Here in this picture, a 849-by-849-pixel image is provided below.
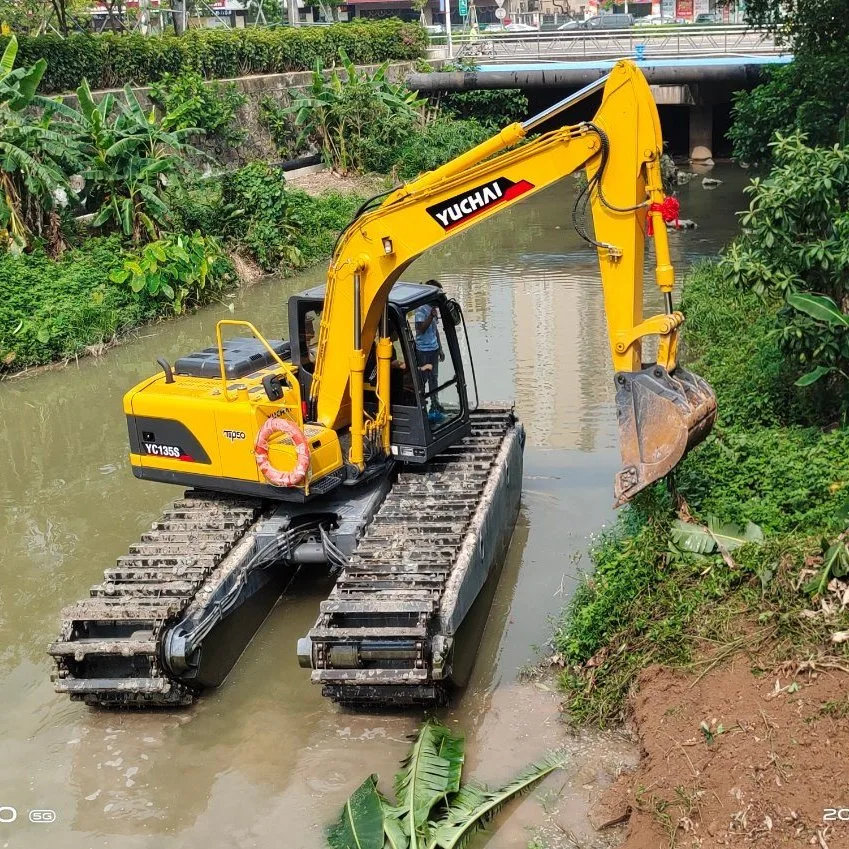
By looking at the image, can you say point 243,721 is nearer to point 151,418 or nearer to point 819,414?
point 151,418

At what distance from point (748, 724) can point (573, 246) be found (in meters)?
18.1

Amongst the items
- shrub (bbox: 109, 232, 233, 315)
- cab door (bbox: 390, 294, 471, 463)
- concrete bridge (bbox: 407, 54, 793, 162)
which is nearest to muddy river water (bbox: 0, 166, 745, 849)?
cab door (bbox: 390, 294, 471, 463)

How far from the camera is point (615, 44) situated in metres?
41.2

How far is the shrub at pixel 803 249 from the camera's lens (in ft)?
31.9

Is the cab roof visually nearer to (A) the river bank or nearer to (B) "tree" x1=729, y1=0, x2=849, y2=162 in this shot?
(A) the river bank

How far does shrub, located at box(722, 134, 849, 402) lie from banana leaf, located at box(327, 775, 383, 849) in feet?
17.4

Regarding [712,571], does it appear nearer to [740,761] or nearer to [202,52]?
[740,761]

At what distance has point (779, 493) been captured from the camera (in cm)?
883

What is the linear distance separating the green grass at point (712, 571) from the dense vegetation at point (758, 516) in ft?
0.03

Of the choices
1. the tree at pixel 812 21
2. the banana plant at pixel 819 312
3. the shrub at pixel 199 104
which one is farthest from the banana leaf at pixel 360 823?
the shrub at pixel 199 104

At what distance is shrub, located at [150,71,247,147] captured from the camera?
24562 millimetres

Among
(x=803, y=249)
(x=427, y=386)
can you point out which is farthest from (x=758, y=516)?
(x=427, y=386)

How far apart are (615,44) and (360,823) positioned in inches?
1535

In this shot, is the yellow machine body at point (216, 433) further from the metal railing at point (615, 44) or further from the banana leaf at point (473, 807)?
the metal railing at point (615, 44)
